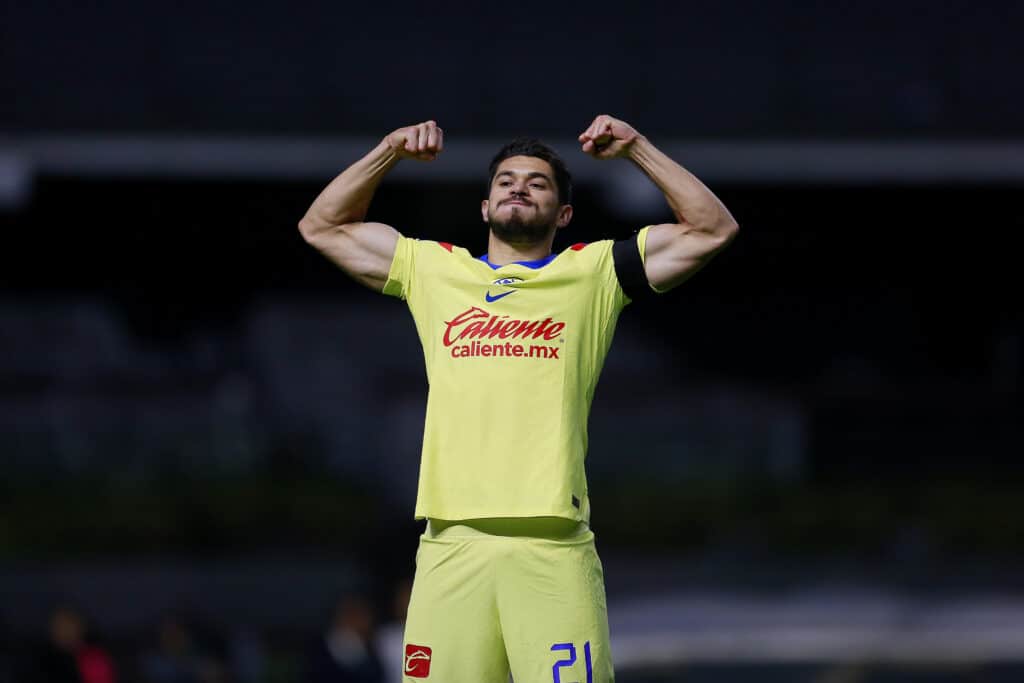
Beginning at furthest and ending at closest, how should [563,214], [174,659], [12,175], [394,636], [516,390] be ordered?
[12,175] → [174,659] → [394,636] → [563,214] → [516,390]

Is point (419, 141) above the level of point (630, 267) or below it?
above

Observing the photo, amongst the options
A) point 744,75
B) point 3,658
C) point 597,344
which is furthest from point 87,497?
point 597,344

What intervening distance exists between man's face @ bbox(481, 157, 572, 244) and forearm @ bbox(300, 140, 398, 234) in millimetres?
317

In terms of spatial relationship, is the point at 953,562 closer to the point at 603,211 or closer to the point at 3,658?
the point at 603,211

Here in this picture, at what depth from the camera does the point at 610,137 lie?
390cm

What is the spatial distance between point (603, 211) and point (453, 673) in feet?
26.3

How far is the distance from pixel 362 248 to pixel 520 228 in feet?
1.47

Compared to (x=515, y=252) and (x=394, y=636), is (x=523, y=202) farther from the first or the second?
(x=394, y=636)

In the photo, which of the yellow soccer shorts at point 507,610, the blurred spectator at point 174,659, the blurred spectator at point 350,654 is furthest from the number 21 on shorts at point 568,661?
the blurred spectator at point 174,659

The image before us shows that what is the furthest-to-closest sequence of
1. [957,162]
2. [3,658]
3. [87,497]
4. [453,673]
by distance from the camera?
[87,497], [957,162], [3,658], [453,673]

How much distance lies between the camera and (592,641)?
12.0 ft

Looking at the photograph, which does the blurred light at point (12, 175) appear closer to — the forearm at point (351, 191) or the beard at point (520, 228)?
the forearm at point (351, 191)

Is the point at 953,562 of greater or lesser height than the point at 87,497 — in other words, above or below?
below

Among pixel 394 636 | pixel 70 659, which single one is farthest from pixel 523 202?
pixel 394 636
